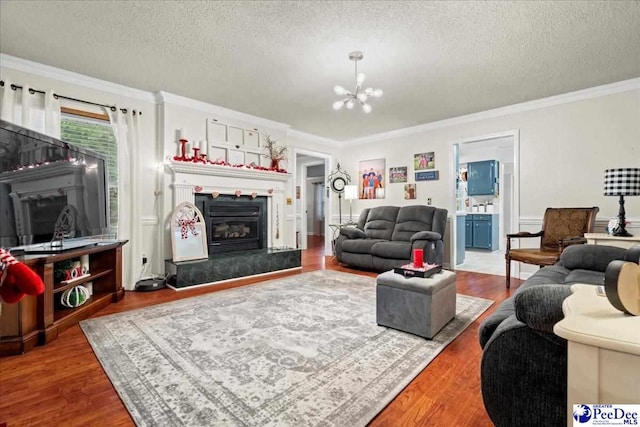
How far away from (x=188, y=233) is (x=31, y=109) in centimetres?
201

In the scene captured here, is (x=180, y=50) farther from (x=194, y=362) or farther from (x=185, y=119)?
(x=194, y=362)

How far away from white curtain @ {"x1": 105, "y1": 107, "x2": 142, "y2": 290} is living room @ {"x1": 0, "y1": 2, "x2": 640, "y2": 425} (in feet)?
0.06

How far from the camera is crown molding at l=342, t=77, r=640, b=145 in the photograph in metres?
3.54

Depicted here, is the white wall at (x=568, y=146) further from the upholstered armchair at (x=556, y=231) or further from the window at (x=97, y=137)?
the window at (x=97, y=137)

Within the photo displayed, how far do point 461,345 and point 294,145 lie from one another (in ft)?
15.1

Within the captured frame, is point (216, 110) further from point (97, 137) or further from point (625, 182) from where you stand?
point (625, 182)

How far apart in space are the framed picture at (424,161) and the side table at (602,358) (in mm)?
4811

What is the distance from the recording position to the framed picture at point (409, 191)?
548 cm

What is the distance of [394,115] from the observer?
4.76 meters

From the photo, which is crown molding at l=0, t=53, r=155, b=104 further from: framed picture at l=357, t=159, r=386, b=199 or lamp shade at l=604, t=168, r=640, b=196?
lamp shade at l=604, t=168, r=640, b=196

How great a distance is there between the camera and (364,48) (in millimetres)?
2768

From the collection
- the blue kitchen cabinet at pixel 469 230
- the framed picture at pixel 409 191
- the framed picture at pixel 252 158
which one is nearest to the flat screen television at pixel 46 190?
the framed picture at pixel 252 158

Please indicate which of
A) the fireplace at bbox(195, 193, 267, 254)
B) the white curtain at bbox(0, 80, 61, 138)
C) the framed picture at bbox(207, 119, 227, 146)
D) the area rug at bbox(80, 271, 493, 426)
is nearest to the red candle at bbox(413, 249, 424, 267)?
the area rug at bbox(80, 271, 493, 426)

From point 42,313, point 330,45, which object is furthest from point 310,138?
point 42,313
